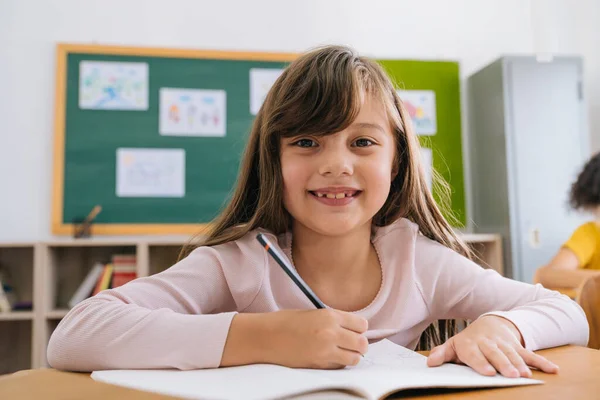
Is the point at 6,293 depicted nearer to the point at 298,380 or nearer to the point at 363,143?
the point at 363,143

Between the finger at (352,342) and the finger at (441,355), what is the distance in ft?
0.24

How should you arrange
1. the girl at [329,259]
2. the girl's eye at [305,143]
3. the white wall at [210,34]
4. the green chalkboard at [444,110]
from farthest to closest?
the green chalkboard at [444,110] < the white wall at [210,34] < the girl's eye at [305,143] < the girl at [329,259]

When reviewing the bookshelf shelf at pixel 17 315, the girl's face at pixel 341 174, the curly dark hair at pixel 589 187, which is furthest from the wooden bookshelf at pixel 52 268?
the girl's face at pixel 341 174

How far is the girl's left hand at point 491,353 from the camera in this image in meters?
0.57

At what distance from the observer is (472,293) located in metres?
0.93

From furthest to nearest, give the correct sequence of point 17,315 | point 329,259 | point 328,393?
point 17,315 < point 329,259 < point 328,393

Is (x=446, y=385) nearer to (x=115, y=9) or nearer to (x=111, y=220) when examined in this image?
(x=111, y=220)

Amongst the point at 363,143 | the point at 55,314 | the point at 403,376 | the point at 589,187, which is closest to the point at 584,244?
the point at 589,187

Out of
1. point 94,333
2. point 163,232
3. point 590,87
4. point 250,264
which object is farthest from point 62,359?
point 590,87

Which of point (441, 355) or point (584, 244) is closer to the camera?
point (441, 355)

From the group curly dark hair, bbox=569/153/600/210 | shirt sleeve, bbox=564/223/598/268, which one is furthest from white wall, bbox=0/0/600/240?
shirt sleeve, bbox=564/223/598/268

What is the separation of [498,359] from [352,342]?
0.15m

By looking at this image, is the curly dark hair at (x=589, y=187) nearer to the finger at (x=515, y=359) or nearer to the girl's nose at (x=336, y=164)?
the girl's nose at (x=336, y=164)

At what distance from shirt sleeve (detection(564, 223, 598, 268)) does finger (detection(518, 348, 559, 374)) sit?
1969 millimetres
